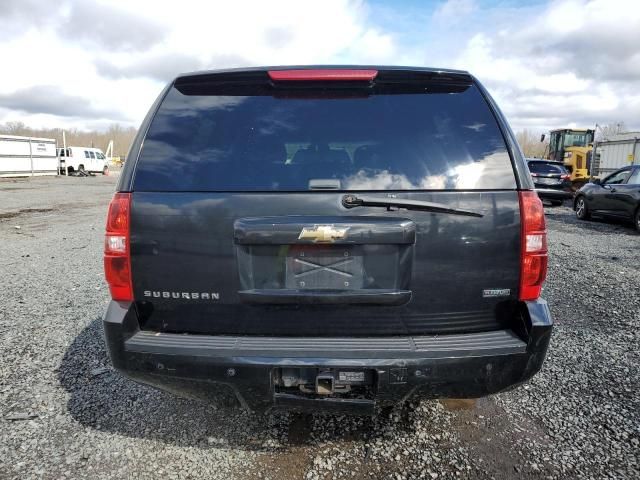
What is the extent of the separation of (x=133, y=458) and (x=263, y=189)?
1677 mm

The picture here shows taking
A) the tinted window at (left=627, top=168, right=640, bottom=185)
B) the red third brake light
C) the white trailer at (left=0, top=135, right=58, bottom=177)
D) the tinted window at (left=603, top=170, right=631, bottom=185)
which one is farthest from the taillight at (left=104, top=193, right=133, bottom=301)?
the white trailer at (left=0, top=135, right=58, bottom=177)

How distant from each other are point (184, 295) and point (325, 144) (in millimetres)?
1014

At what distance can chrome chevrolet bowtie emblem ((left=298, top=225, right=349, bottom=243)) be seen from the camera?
2025 millimetres

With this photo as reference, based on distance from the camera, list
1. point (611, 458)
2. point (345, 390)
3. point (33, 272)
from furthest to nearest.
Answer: point (33, 272) → point (611, 458) → point (345, 390)

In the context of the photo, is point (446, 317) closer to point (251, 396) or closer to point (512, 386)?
point (512, 386)

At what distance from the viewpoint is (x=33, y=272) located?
257 inches

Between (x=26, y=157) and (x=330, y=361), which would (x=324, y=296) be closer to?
(x=330, y=361)

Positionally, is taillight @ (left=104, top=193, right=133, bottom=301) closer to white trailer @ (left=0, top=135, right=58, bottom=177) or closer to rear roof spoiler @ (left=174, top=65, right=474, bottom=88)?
rear roof spoiler @ (left=174, top=65, right=474, bottom=88)

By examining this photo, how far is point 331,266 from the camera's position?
209cm

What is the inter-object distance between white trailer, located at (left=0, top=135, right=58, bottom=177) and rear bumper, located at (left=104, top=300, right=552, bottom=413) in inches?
1361

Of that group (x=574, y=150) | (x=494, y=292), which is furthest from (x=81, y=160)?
(x=494, y=292)

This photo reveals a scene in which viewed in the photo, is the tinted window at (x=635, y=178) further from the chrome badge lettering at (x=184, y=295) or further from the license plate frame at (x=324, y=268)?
the chrome badge lettering at (x=184, y=295)

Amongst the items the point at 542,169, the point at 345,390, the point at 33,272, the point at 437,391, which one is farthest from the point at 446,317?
the point at 542,169

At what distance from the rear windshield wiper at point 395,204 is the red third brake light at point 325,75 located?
66 centimetres
